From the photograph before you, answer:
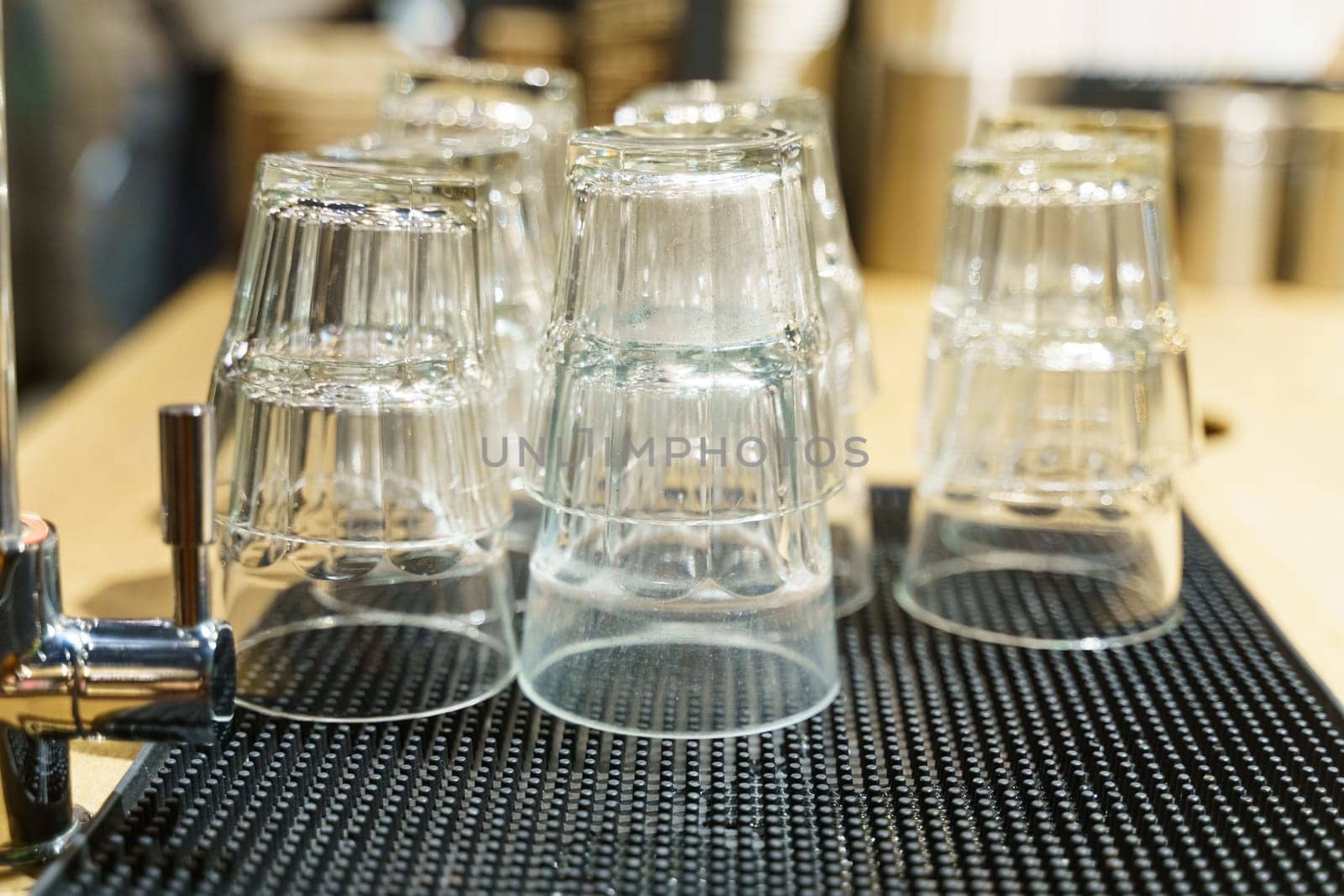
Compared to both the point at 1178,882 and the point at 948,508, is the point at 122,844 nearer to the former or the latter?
the point at 1178,882

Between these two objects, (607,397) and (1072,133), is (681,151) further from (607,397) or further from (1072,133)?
(1072,133)

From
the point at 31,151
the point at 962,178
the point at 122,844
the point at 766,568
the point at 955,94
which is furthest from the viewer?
the point at 31,151

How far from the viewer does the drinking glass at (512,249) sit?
81 cm

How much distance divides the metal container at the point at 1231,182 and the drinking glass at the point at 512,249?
1161 mm

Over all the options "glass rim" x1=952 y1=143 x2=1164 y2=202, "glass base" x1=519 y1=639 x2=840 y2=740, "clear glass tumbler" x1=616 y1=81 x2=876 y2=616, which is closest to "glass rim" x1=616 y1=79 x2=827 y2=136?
"clear glass tumbler" x1=616 y1=81 x2=876 y2=616

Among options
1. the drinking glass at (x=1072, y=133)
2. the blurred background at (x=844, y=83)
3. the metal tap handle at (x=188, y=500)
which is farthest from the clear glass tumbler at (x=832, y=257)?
the blurred background at (x=844, y=83)

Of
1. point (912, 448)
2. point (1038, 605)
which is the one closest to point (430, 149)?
point (1038, 605)

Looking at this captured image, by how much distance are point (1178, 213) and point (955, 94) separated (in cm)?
32

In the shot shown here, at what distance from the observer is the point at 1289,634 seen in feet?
2.90

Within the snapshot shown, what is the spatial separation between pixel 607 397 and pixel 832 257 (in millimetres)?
252

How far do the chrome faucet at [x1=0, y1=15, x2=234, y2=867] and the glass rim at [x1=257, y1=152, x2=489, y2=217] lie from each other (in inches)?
5.0

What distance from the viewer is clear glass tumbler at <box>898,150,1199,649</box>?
2.78ft

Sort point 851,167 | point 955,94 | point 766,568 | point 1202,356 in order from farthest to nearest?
point 851,167 < point 955,94 < point 1202,356 < point 766,568

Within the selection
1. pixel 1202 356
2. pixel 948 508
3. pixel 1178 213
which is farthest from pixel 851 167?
pixel 948 508
